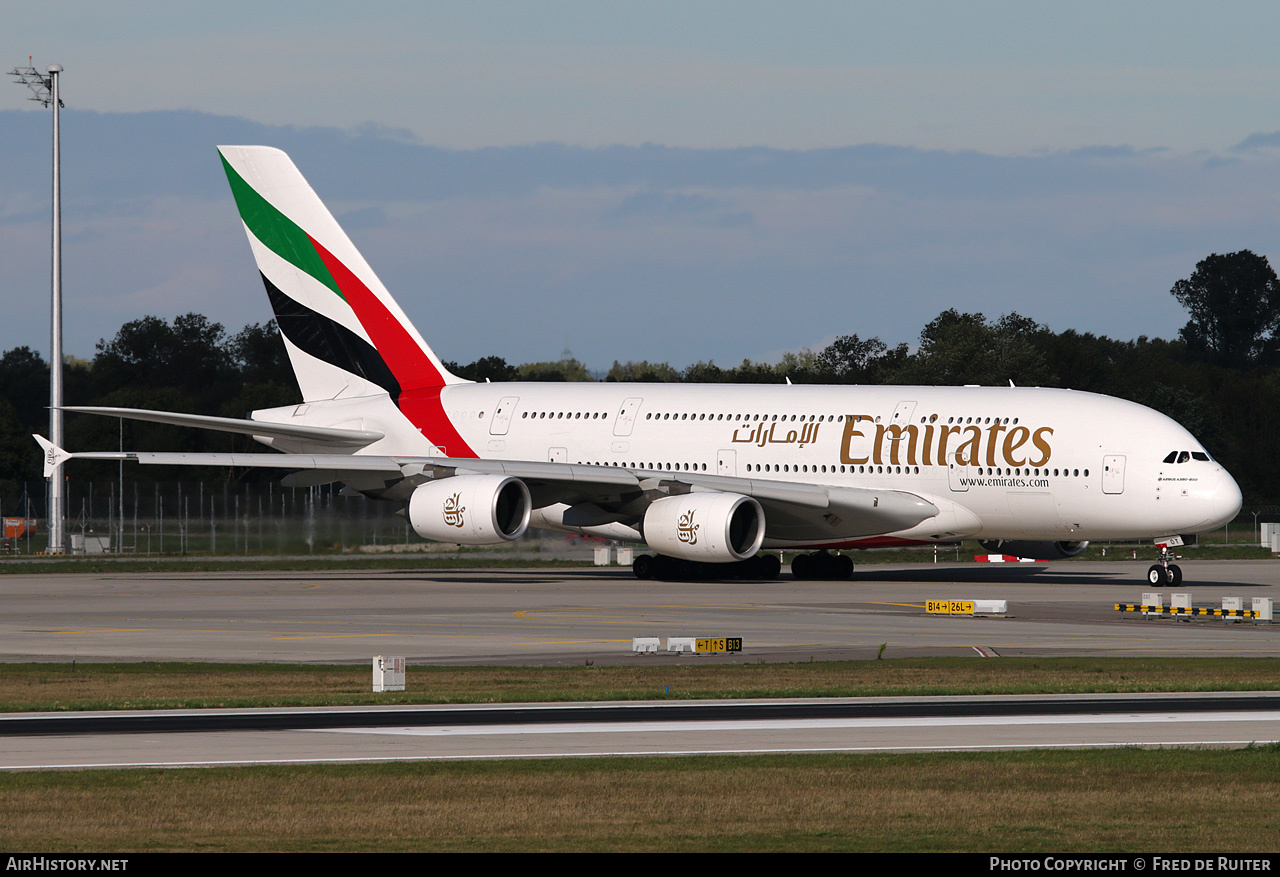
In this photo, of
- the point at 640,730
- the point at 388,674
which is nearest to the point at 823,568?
the point at 388,674

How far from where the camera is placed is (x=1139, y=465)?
3844 centimetres

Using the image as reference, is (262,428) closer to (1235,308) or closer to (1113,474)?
(1113,474)

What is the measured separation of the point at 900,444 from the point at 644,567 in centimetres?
801

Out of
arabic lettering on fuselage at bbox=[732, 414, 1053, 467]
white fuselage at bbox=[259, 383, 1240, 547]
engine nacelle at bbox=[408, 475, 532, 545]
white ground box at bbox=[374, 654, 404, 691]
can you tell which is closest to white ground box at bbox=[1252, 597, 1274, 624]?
white fuselage at bbox=[259, 383, 1240, 547]

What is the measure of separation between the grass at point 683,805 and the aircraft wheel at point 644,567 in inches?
1180

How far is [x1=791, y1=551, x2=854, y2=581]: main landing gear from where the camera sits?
44.8m

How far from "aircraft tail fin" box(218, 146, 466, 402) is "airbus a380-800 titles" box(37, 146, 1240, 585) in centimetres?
6

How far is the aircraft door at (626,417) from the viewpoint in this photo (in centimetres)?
4541

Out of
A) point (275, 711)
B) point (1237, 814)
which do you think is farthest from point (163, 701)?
point (1237, 814)

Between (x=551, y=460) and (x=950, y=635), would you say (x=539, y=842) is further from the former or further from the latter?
(x=551, y=460)

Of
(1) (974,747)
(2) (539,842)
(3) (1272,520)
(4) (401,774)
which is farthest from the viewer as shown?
(3) (1272,520)

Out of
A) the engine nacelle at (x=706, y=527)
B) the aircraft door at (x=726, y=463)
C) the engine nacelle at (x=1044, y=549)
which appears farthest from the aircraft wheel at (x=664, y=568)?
the engine nacelle at (x=1044, y=549)

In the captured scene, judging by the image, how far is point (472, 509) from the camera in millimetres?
40062

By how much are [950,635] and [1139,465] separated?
12586mm
